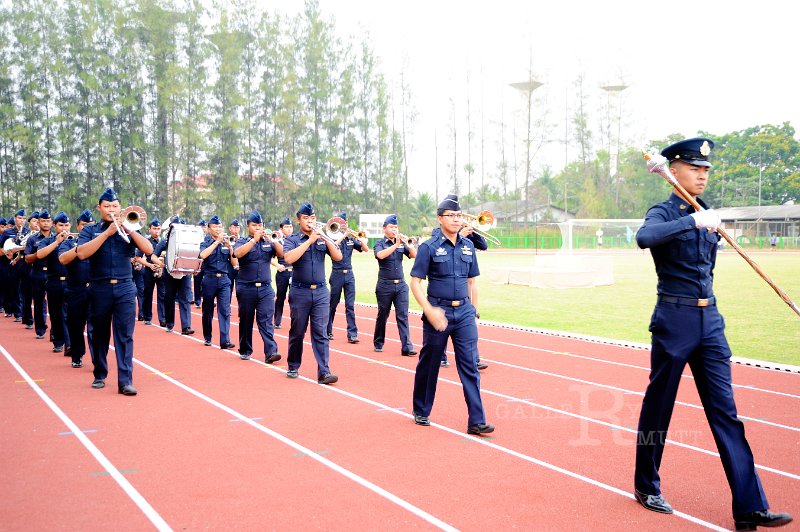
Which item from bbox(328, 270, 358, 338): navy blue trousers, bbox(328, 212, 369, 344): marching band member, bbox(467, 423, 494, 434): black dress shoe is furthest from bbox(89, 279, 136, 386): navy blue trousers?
bbox(328, 270, 358, 338): navy blue trousers

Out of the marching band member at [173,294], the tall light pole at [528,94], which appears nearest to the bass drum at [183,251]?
the marching band member at [173,294]

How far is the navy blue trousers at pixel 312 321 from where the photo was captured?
8.55 m

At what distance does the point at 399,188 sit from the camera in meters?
58.4

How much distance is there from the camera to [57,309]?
11.0 metres

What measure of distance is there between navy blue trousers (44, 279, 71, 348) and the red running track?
146cm

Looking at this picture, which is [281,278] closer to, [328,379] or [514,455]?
[328,379]

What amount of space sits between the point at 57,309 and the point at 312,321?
4.78 m

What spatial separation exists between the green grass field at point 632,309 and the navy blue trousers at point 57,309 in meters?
8.03

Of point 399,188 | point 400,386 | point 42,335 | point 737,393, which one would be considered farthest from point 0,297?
point 399,188

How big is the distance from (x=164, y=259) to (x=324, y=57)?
130ft

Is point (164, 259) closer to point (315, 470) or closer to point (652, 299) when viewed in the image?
point (315, 470)

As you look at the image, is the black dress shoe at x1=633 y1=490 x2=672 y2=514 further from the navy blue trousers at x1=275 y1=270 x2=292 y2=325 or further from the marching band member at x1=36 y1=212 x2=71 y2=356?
the navy blue trousers at x1=275 y1=270 x2=292 y2=325

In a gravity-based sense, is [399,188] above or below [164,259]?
above

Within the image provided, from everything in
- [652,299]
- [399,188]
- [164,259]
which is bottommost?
[652,299]
